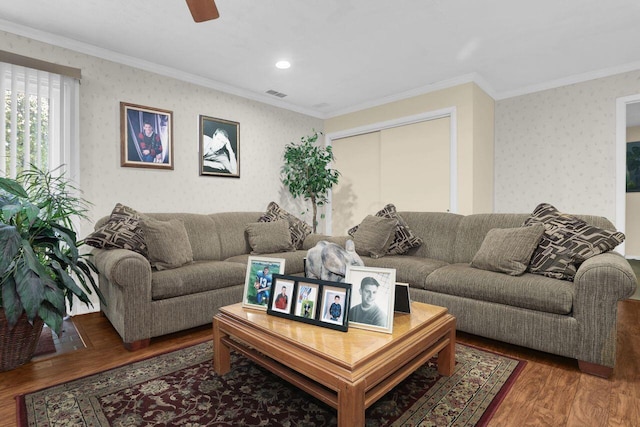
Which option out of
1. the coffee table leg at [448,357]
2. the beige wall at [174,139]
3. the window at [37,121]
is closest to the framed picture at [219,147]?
the beige wall at [174,139]

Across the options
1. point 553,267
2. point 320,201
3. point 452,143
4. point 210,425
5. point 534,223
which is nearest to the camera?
point 210,425

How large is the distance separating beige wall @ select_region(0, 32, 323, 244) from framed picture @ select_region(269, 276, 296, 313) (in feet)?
7.69

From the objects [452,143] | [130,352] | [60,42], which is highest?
[60,42]

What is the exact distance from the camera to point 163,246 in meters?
2.58

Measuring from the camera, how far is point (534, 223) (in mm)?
2480

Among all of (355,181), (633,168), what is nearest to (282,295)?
(355,181)

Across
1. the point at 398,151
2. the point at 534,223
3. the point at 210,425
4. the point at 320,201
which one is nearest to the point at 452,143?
the point at 398,151

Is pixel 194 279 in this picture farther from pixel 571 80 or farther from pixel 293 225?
pixel 571 80

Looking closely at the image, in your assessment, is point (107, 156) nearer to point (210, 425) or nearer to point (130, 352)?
point (130, 352)

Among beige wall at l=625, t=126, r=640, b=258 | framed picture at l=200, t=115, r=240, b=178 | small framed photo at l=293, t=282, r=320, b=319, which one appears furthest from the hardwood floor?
beige wall at l=625, t=126, r=640, b=258

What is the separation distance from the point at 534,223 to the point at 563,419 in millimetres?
1431

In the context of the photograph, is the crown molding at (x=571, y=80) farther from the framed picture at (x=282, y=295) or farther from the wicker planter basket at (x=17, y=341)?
the wicker planter basket at (x=17, y=341)

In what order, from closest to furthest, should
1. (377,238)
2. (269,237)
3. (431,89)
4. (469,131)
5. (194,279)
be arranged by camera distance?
(194,279) → (377,238) → (269,237) → (469,131) → (431,89)

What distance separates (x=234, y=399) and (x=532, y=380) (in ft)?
5.23
